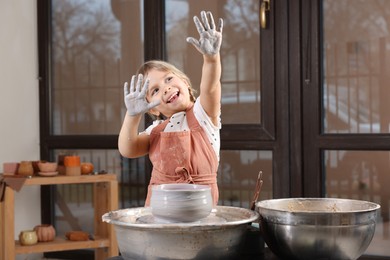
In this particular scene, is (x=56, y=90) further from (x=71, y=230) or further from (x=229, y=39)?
(x=229, y=39)

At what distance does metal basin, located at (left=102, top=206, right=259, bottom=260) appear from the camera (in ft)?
3.91

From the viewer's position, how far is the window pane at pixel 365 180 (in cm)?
290

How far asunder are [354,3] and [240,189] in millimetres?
1075

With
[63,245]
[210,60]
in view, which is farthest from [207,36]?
[63,245]

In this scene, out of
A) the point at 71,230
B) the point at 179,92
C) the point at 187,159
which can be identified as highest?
the point at 179,92

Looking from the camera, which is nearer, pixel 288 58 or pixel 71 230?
pixel 288 58

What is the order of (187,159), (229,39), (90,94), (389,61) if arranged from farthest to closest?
(90,94)
(229,39)
(389,61)
(187,159)

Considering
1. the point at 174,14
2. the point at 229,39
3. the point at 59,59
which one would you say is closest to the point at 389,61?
the point at 229,39

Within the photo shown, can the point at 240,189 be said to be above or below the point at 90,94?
below

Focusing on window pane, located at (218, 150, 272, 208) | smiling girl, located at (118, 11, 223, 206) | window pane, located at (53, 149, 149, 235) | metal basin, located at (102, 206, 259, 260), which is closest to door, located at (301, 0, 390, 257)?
window pane, located at (218, 150, 272, 208)

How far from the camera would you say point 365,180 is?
294 centimetres

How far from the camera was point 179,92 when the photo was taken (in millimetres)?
1873

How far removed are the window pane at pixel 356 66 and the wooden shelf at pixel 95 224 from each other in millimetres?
1157

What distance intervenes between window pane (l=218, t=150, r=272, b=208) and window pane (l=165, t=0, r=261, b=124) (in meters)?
0.17
